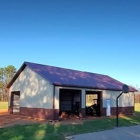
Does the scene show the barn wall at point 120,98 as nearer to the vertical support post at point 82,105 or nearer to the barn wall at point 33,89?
the vertical support post at point 82,105

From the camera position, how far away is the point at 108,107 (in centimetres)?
2402

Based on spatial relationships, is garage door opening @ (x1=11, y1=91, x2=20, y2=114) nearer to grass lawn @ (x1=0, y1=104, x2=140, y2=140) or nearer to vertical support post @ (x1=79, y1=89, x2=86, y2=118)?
vertical support post @ (x1=79, y1=89, x2=86, y2=118)

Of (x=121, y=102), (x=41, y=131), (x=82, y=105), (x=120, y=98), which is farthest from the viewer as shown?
(x=121, y=102)

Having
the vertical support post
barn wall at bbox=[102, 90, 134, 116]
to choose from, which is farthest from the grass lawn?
barn wall at bbox=[102, 90, 134, 116]

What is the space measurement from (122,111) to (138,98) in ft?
121

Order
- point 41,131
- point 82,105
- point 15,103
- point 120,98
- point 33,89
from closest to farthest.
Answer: point 41,131, point 82,105, point 33,89, point 120,98, point 15,103

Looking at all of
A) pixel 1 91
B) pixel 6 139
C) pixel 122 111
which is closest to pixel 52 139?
pixel 6 139

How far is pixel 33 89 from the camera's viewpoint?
21312 mm

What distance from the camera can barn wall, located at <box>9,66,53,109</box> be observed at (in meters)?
19.3

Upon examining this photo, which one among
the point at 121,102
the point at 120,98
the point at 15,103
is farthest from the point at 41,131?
the point at 121,102

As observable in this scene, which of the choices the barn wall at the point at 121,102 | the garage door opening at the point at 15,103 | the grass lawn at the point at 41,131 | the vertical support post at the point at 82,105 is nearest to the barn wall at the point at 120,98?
the barn wall at the point at 121,102

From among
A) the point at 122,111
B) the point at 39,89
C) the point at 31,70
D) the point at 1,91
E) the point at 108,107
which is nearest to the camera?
the point at 39,89

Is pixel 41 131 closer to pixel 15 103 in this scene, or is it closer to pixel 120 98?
pixel 15 103

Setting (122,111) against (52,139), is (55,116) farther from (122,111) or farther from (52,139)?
(122,111)
